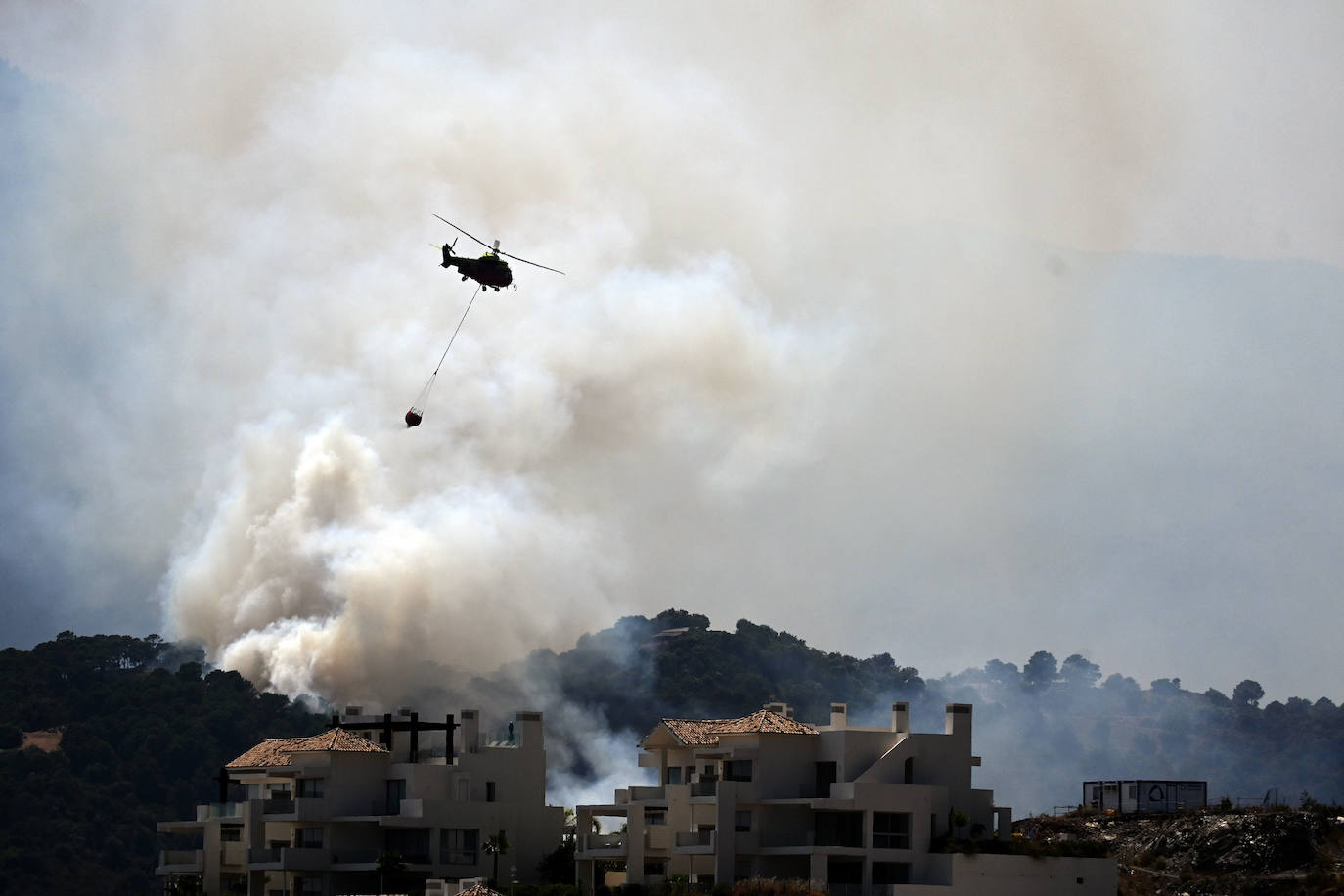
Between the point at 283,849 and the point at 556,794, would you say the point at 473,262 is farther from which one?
the point at 556,794

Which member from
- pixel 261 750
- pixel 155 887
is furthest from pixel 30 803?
pixel 261 750

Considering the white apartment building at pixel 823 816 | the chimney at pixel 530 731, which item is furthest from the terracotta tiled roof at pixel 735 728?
the chimney at pixel 530 731

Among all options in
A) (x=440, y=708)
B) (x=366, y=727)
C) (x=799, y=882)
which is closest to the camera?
(x=799, y=882)

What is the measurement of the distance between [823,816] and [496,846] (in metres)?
19.6

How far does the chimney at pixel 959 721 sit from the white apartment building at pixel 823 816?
0.30 feet

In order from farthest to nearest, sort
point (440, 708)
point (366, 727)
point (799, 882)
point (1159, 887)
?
1. point (440, 708)
2. point (366, 727)
3. point (1159, 887)
4. point (799, 882)

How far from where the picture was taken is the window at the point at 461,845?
130000 millimetres

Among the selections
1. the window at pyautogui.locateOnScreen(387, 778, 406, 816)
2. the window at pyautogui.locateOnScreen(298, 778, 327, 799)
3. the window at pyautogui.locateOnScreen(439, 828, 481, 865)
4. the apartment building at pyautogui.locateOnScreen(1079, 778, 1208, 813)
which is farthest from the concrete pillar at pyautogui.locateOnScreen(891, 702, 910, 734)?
the window at pyautogui.locateOnScreen(298, 778, 327, 799)

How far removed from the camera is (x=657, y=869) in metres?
125

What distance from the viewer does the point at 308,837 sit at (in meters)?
132

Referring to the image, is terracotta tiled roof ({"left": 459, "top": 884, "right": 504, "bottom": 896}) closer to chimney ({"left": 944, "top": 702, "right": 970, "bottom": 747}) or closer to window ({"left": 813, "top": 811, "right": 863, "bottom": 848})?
window ({"left": 813, "top": 811, "right": 863, "bottom": 848})

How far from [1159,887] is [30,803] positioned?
114712 mm

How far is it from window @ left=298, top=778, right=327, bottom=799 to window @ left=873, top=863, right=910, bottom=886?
35463mm

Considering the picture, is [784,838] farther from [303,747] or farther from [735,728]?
[303,747]
